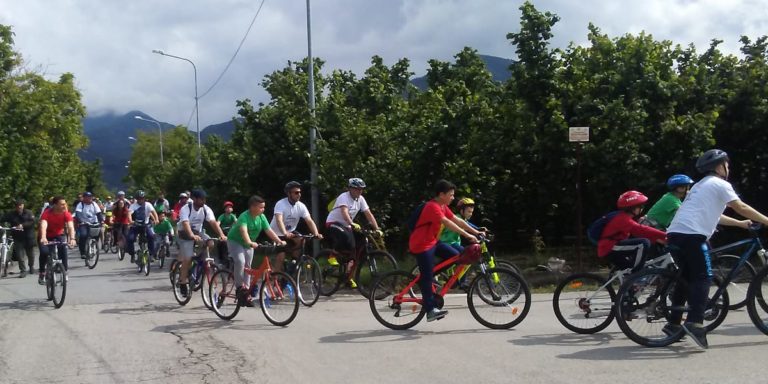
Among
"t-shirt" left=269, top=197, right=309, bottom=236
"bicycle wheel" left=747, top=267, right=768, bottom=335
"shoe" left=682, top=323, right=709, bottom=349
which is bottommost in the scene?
"shoe" left=682, top=323, right=709, bottom=349

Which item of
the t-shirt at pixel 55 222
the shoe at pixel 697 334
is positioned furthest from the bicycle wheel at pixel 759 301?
the t-shirt at pixel 55 222

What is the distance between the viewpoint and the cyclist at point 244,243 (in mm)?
10047

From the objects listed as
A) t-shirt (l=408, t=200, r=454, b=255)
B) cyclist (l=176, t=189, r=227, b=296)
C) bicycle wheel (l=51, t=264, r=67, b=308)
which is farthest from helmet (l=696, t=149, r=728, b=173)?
bicycle wheel (l=51, t=264, r=67, b=308)

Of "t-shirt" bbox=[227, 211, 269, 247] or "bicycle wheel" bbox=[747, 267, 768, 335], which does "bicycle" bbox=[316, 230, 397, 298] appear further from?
"bicycle wheel" bbox=[747, 267, 768, 335]

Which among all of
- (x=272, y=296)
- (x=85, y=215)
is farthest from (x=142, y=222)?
(x=272, y=296)

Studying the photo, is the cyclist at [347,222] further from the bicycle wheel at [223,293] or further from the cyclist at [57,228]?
the cyclist at [57,228]

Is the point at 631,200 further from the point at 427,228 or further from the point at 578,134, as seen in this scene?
the point at 578,134

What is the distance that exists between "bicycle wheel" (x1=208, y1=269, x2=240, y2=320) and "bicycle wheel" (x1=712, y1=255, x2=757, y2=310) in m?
5.87

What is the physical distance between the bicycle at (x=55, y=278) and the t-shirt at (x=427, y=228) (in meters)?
6.03

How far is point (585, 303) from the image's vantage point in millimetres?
8297

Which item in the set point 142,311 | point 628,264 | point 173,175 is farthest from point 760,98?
point 173,175

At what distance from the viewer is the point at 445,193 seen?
29.4 feet

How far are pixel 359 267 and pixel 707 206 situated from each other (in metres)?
5.82

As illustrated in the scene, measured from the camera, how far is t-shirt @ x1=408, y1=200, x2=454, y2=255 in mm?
8742
